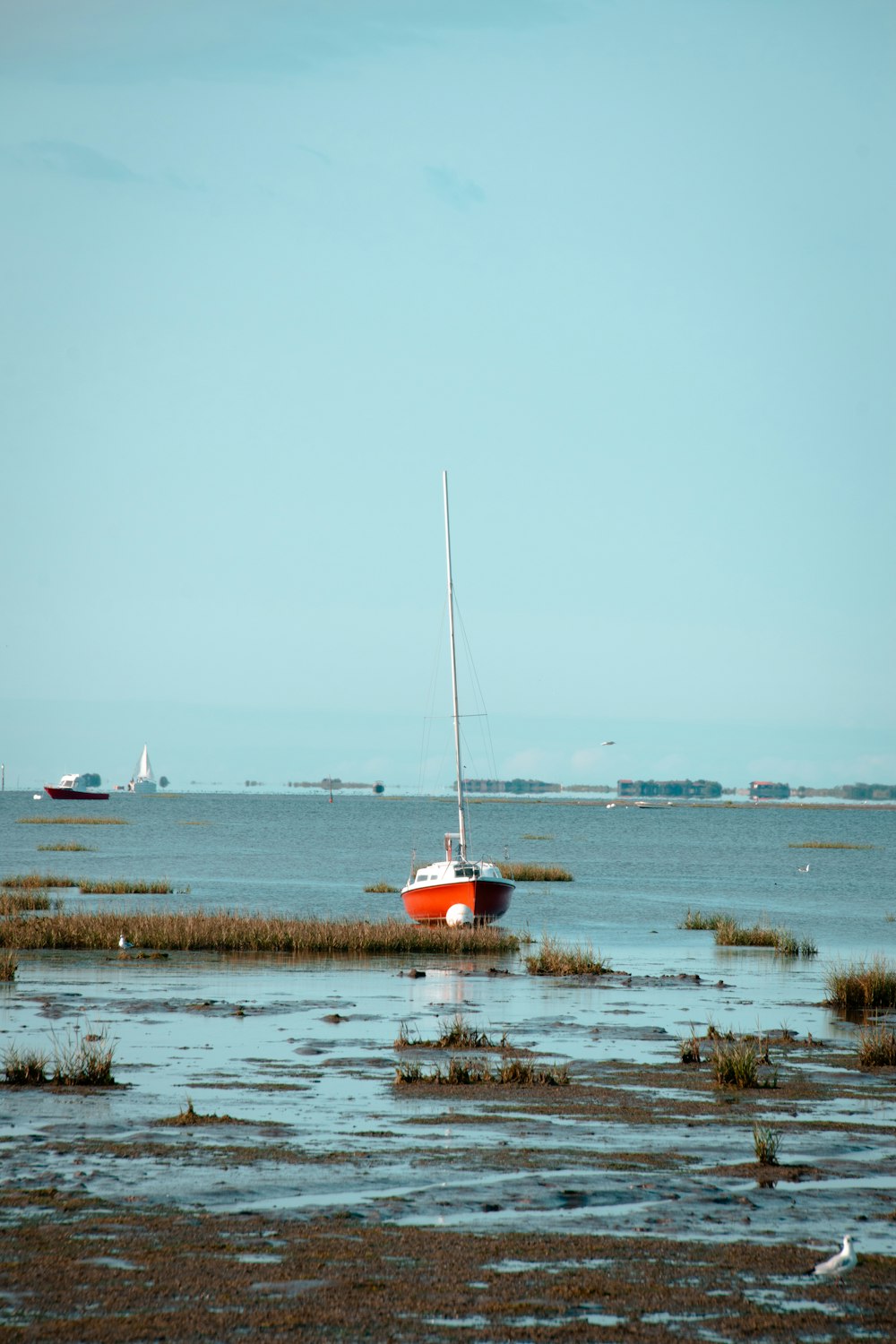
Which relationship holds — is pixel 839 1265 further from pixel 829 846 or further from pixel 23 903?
pixel 829 846

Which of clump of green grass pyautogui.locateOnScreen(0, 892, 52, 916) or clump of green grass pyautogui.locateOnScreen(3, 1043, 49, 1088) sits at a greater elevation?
clump of green grass pyautogui.locateOnScreen(0, 892, 52, 916)

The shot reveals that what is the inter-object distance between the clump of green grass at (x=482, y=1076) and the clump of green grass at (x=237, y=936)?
1763 cm

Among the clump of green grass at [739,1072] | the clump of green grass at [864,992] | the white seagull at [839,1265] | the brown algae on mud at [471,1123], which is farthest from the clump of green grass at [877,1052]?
the white seagull at [839,1265]

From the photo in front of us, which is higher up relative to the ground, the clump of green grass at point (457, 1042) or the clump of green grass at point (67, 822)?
the clump of green grass at point (67, 822)

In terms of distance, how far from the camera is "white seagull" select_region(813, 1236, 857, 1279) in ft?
36.6

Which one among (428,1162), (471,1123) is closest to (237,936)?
(471,1123)

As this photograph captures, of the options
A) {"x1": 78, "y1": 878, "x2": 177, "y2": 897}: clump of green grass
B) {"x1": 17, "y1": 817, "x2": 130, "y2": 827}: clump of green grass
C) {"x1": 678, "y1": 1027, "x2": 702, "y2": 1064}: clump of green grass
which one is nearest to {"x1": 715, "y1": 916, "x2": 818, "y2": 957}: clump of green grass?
{"x1": 78, "y1": 878, "x2": 177, "y2": 897}: clump of green grass

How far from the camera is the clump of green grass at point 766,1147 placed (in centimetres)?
1496

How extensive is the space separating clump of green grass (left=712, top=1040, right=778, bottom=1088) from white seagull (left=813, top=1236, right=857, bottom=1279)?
8.57 metres

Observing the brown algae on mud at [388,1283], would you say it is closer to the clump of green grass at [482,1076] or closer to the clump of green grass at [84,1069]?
the clump of green grass at [84,1069]

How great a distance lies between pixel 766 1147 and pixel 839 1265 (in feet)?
13.0

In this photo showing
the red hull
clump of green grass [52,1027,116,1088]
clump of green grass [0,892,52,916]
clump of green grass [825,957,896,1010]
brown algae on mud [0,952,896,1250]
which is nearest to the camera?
brown algae on mud [0,952,896,1250]

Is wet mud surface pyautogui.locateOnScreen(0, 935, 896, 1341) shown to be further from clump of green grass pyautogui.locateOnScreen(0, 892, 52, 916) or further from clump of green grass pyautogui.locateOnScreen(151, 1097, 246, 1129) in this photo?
clump of green grass pyautogui.locateOnScreen(0, 892, 52, 916)

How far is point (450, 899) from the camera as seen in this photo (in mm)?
44906
